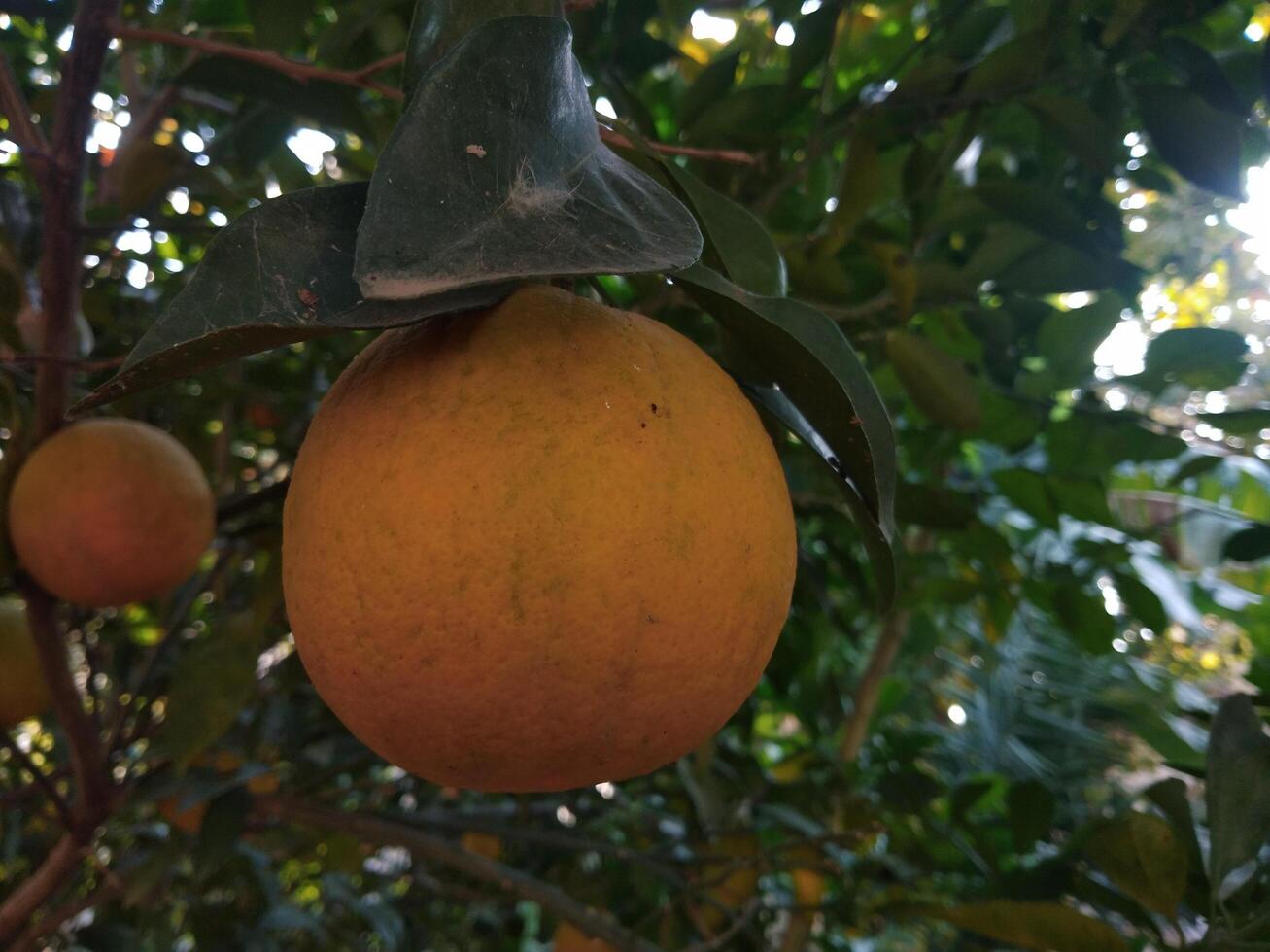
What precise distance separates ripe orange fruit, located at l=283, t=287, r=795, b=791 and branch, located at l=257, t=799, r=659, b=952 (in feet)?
1.45

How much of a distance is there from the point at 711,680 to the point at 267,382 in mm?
971

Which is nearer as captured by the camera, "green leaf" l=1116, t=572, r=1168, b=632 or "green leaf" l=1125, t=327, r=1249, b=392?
"green leaf" l=1125, t=327, r=1249, b=392

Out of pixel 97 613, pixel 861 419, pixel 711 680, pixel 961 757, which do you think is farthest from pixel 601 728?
pixel 961 757

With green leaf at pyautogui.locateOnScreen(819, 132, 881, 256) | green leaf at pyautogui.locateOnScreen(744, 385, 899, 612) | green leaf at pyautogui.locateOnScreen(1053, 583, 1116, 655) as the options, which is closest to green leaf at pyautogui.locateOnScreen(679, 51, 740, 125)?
green leaf at pyautogui.locateOnScreen(819, 132, 881, 256)

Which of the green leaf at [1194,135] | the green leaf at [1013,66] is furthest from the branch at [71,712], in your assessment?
the green leaf at [1194,135]

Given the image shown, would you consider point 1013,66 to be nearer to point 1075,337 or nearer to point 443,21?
point 1075,337

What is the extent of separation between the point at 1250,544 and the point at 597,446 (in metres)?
0.85

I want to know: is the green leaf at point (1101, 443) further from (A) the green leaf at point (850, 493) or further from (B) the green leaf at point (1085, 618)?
(A) the green leaf at point (850, 493)

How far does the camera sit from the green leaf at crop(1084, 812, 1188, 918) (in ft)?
2.00

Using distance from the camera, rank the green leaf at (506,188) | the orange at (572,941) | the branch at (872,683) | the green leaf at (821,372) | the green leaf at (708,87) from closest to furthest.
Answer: the green leaf at (506,188), the green leaf at (821,372), the green leaf at (708,87), the orange at (572,941), the branch at (872,683)

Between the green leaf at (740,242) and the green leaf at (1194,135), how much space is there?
502 mm

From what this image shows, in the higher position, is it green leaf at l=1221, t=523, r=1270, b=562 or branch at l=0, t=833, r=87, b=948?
green leaf at l=1221, t=523, r=1270, b=562

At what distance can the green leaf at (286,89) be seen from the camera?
707 millimetres

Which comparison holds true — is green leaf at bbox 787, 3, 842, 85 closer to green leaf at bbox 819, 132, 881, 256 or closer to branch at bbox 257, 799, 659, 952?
green leaf at bbox 819, 132, 881, 256
